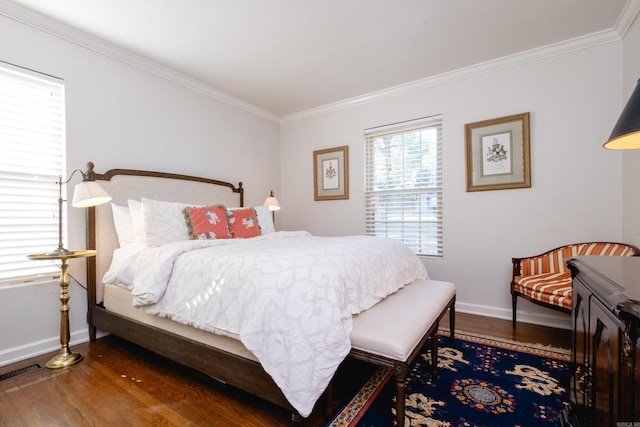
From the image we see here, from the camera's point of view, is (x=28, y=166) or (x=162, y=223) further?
(x=162, y=223)

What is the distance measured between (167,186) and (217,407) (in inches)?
85.6

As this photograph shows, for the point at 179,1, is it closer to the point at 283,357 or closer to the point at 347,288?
the point at 347,288

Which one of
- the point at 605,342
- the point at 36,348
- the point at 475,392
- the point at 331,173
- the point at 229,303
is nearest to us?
the point at 605,342

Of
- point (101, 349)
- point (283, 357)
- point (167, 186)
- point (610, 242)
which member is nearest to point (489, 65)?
point (610, 242)

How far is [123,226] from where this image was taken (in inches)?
99.3

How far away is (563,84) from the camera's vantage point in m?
2.66

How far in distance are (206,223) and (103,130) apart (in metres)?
1.24

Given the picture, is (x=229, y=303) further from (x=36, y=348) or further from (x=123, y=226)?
(x=36, y=348)

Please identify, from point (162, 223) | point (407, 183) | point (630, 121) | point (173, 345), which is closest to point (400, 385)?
point (630, 121)

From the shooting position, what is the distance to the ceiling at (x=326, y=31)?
2.14 metres

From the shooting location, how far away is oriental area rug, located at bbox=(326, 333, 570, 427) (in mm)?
1461

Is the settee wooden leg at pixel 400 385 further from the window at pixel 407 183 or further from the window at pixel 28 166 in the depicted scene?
the window at pixel 28 166

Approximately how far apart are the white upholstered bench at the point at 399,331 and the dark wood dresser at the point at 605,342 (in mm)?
620

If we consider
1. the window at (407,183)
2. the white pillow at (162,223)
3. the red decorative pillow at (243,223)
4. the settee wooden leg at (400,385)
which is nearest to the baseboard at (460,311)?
the window at (407,183)
